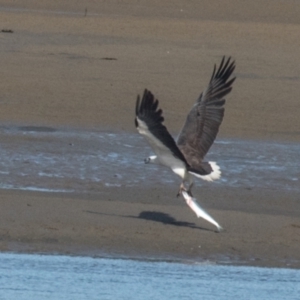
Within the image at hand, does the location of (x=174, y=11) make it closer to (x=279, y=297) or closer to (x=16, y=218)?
(x=16, y=218)

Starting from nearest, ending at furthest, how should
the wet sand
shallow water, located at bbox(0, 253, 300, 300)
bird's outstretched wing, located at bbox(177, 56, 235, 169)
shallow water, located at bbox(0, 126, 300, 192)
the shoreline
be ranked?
shallow water, located at bbox(0, 253, 300, 300)
the shoreline
the wet sand
bird's outstretched wing, located at bbox(177, 56, 235, 169)
shallow water, located at bbox(0, 126, 300, 192)

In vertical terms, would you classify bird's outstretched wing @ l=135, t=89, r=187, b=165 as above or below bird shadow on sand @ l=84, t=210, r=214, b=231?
above

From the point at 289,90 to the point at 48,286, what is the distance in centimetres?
781

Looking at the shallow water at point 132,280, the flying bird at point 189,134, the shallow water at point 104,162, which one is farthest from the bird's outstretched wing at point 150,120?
the shallow water at point 104,162

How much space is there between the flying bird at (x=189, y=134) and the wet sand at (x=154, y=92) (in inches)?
17.1

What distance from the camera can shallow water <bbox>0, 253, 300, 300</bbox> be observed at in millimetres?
6332

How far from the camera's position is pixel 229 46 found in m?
16.8

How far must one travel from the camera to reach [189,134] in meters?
8.20

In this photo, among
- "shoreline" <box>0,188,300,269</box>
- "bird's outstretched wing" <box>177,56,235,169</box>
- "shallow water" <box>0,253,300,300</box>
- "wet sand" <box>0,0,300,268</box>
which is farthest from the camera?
"bird's outstretched wing" <box>177,56,235,169</box>

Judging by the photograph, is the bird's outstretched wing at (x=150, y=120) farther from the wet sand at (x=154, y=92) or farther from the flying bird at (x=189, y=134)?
the wet sand at (x=154, y=92)

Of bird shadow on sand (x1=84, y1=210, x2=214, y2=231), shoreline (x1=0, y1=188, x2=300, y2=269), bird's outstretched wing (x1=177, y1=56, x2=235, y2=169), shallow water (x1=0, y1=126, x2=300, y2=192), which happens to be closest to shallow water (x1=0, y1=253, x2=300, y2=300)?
shoreline (x1=0, y1=188, x2=300, y2=269)

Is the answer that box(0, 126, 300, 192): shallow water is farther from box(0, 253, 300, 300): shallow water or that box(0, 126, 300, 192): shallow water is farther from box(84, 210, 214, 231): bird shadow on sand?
box(0, 253, 300, 300): shallow water

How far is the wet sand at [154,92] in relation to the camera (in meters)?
7.52

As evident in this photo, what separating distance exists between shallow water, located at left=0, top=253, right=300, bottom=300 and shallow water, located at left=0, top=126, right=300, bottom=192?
1.94m
